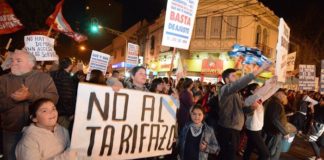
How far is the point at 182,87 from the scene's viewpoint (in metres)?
7.29

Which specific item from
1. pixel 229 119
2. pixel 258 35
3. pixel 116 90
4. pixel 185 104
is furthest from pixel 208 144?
pixel 258 35

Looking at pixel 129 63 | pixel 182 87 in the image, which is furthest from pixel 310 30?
pixel 182 87

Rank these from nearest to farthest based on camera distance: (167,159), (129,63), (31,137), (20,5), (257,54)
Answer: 1. (31,137)
2. (167,159)
3. (129,63)
4. (20,5)
5. (257,54)

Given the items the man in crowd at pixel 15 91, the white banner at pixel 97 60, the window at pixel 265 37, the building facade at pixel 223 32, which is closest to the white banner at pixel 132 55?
the white banner at pixel 97 60

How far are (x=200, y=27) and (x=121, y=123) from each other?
85.7 ft

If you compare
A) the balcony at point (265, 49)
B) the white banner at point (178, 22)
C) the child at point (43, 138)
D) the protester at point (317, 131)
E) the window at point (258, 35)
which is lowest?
the protester at point (317, 131)

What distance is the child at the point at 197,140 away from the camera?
181 inches

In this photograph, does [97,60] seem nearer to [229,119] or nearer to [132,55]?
[132,55]

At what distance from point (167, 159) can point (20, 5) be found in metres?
16.3

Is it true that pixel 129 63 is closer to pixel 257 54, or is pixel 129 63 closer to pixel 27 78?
pixel 27 78

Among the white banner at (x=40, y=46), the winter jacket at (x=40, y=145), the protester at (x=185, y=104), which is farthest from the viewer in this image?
the white banner at (x=40, y=46)

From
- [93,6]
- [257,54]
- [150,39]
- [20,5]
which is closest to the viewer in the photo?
[20,5]

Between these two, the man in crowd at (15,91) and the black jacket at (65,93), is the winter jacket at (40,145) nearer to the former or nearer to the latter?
the man in crowd at (15,91)

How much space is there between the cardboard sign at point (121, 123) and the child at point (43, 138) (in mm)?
224
